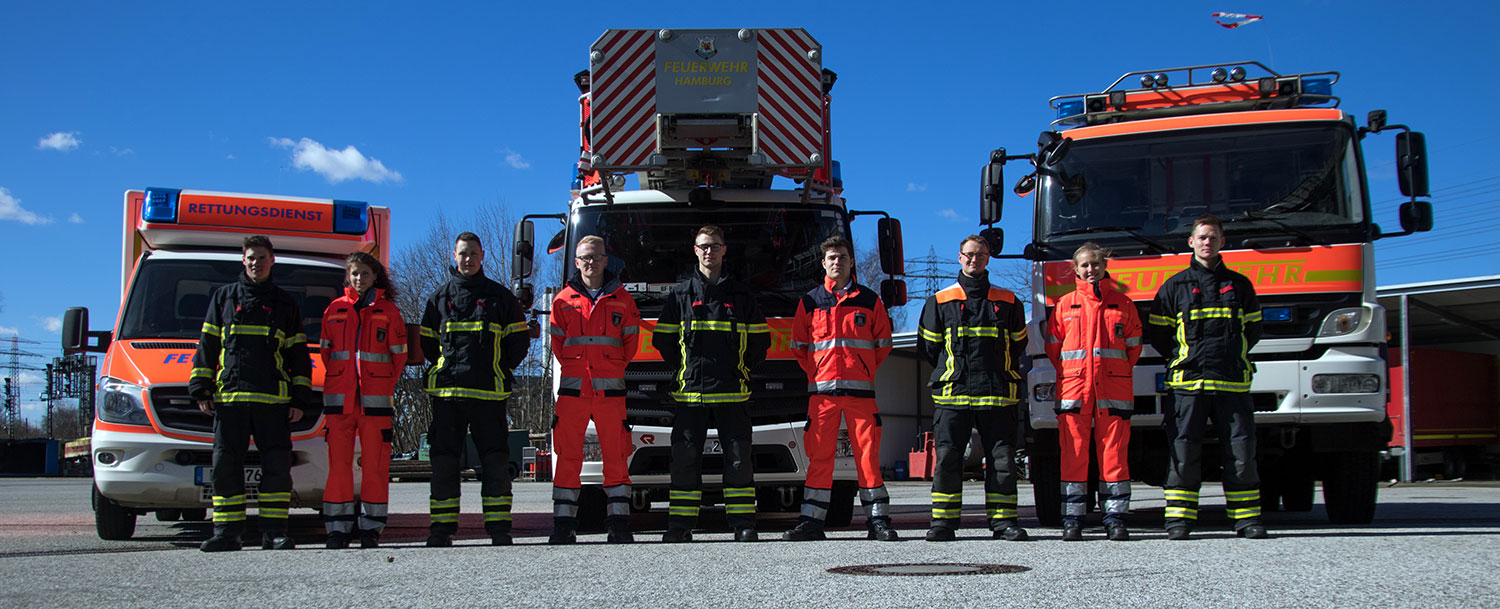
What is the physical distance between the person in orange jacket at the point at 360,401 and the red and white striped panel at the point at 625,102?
6.42ft

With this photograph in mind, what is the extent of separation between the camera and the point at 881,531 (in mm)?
7438

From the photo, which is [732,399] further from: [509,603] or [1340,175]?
[1340,175]

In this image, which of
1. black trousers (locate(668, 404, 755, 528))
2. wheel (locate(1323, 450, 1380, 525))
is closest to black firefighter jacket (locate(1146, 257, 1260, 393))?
wheel (locate(1323, 450, 1380, 525))

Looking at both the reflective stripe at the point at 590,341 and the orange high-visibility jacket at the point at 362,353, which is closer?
the orange high-visibility jacket at the point at 362,353

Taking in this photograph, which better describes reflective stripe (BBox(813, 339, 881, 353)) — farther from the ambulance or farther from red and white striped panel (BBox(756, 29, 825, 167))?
the ambulance

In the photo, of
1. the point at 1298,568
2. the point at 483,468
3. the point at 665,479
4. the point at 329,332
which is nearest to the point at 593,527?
the point at 665,479

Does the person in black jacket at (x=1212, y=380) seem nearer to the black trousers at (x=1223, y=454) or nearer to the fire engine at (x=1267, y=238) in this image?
the black trousers at (x=1223, y=454)

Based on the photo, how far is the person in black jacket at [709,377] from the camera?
7535 mm

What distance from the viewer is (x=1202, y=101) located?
9430 mm

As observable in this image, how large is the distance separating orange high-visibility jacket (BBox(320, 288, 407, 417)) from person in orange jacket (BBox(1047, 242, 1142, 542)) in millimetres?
4075

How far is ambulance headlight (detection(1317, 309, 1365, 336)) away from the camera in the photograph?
7758 millimetres

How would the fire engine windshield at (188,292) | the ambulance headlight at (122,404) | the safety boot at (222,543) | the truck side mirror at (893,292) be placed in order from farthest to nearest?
the truck side mirror at (893,292), the fire engine windshield at (188,292), the ambulance headlight at (122,404), the safety boot at (222,543)

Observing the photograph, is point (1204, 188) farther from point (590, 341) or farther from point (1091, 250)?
point (590, 341)

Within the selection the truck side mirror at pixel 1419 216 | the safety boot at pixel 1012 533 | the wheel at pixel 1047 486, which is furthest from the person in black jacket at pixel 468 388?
the truck side mirror at pixel 1419 216
